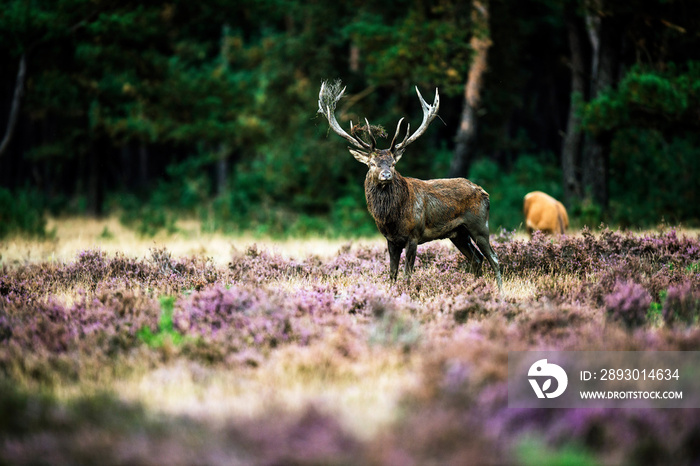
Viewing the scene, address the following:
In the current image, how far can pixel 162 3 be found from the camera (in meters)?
16.3

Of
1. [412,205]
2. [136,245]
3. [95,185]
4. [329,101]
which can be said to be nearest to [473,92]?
[329,101]

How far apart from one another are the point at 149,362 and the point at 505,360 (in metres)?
2.63

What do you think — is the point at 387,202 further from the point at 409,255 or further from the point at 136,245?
the point at 136,245

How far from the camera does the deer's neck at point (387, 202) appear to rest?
7023 millimetres

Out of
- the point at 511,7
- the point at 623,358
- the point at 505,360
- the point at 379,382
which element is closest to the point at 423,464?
the point at 379,382

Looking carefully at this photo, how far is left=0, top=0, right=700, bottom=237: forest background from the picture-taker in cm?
1360

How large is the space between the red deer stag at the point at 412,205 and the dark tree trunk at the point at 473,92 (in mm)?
8575

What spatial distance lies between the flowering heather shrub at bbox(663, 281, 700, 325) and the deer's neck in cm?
291

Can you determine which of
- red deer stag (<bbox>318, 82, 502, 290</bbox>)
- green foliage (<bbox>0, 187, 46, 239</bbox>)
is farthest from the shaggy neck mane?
green foliage (<bbox>0, 187, 46, 239</bbox>)

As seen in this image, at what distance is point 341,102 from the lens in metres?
18.8

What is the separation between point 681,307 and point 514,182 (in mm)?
15856

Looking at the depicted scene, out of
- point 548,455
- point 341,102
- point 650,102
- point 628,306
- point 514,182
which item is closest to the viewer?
point 548,455

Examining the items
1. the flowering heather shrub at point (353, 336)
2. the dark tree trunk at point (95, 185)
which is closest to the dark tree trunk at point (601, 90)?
the flowering heather shrub at point (353, 336)

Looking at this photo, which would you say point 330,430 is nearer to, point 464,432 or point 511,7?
point 464,432
